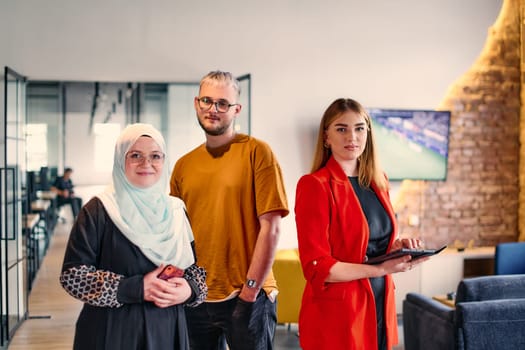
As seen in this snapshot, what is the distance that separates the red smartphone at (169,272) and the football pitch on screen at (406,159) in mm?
4480

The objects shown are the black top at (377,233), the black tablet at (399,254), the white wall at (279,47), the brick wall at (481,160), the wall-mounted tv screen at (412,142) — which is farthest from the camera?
the brick wall at (481,160)

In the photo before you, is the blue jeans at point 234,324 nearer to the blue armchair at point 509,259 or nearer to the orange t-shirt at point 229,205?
the orange t-shirt at point 229,205

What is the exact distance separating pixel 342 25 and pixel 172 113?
1918mm

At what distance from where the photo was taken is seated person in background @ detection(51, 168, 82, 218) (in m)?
6.84

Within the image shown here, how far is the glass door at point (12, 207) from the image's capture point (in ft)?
15.9

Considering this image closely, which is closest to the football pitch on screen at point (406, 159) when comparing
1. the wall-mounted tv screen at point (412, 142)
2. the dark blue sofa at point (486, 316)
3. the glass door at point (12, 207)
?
the wall-mounted tv screen at point (412, 142)

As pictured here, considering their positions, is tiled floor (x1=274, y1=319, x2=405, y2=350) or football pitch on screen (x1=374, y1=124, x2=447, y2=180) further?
football pitch on screen (x1=374, y1=124, x2=447, y2=180)

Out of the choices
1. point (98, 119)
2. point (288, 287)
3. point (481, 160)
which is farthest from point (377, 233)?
point (98, 119)

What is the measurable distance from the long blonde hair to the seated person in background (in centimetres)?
508

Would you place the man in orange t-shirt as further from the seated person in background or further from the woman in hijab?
the seated person in background

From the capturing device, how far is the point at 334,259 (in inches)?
81.2

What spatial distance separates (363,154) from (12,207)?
3.83 meters

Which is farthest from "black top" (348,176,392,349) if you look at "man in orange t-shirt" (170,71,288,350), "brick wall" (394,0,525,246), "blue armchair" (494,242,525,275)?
"brick wall" (394,0,525,246)

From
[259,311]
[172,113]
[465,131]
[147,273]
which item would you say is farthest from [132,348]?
[465,131]
